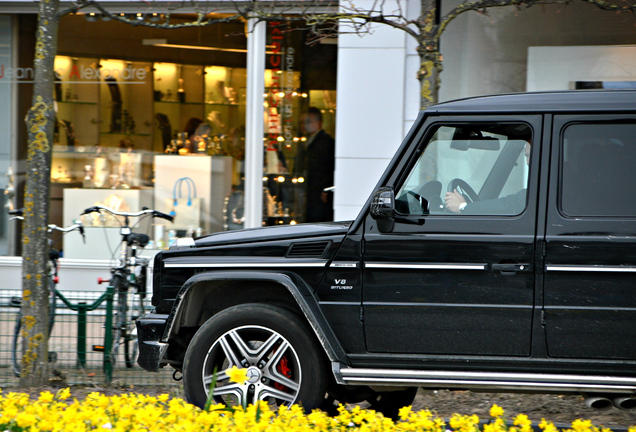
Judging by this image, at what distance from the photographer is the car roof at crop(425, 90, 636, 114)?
412cm

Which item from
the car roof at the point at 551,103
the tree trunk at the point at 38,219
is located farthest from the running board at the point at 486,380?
the tree trunk at the point at 38,219

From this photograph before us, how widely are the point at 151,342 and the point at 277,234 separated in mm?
1051

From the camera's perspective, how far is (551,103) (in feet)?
13.8

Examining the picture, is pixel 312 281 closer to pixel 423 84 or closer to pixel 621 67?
pixel 423 84

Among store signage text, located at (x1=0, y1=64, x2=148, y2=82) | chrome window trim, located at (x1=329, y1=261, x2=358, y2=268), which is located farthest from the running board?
store signage text, located at (x1=0, y1=64, x2=148, y2=82)

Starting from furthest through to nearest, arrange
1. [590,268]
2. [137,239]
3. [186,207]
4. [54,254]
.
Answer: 1. [186,207]
2. [137,239]
3. [54,254]
4. [590,268]

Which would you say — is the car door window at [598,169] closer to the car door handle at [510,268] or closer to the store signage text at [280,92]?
the car door handle at [510,268]

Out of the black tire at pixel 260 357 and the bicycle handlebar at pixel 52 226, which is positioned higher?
the bicycle handlebar at pixel 52 226

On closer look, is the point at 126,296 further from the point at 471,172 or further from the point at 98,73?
the point at 98,73

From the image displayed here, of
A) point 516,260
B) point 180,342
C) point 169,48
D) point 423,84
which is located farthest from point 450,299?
point 169,48

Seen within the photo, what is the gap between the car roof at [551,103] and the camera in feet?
13.5

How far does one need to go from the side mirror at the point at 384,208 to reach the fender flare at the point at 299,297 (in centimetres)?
59

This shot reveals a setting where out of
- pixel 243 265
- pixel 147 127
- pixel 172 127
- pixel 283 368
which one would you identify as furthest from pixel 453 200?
pixel 147 127

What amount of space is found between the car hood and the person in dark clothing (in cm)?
455
